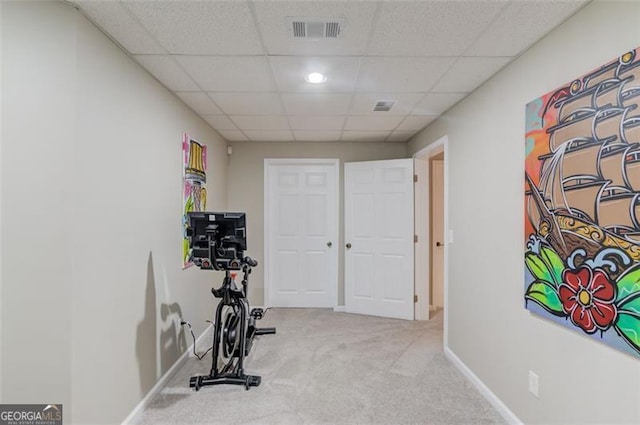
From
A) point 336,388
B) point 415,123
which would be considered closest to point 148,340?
point 336,388

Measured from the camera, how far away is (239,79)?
8.00 feet

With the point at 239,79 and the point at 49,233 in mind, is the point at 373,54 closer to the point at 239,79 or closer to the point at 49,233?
the point at 239,79

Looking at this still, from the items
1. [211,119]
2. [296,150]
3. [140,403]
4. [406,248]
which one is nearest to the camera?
[140,403]

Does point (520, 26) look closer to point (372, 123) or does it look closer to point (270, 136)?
point (372, 123)

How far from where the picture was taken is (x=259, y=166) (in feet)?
15.4

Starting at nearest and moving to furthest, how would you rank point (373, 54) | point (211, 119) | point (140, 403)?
1. point (373, 54)
2. point (140, 403)
3. point (211, 119)

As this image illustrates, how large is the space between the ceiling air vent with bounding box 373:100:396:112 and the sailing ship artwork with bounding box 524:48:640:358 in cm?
127

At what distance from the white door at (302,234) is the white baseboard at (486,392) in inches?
81.1

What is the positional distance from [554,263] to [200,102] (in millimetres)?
2944

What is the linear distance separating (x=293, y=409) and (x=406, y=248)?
2.60 meters

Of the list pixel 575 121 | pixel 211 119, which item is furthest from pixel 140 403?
pixel 575 121

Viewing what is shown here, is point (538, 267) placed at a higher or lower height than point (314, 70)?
lower

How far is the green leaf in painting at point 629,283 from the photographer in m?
1.31

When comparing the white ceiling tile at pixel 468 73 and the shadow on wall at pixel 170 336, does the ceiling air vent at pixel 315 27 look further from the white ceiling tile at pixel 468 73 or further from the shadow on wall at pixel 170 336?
the shadow on wall at pixel 170 336
